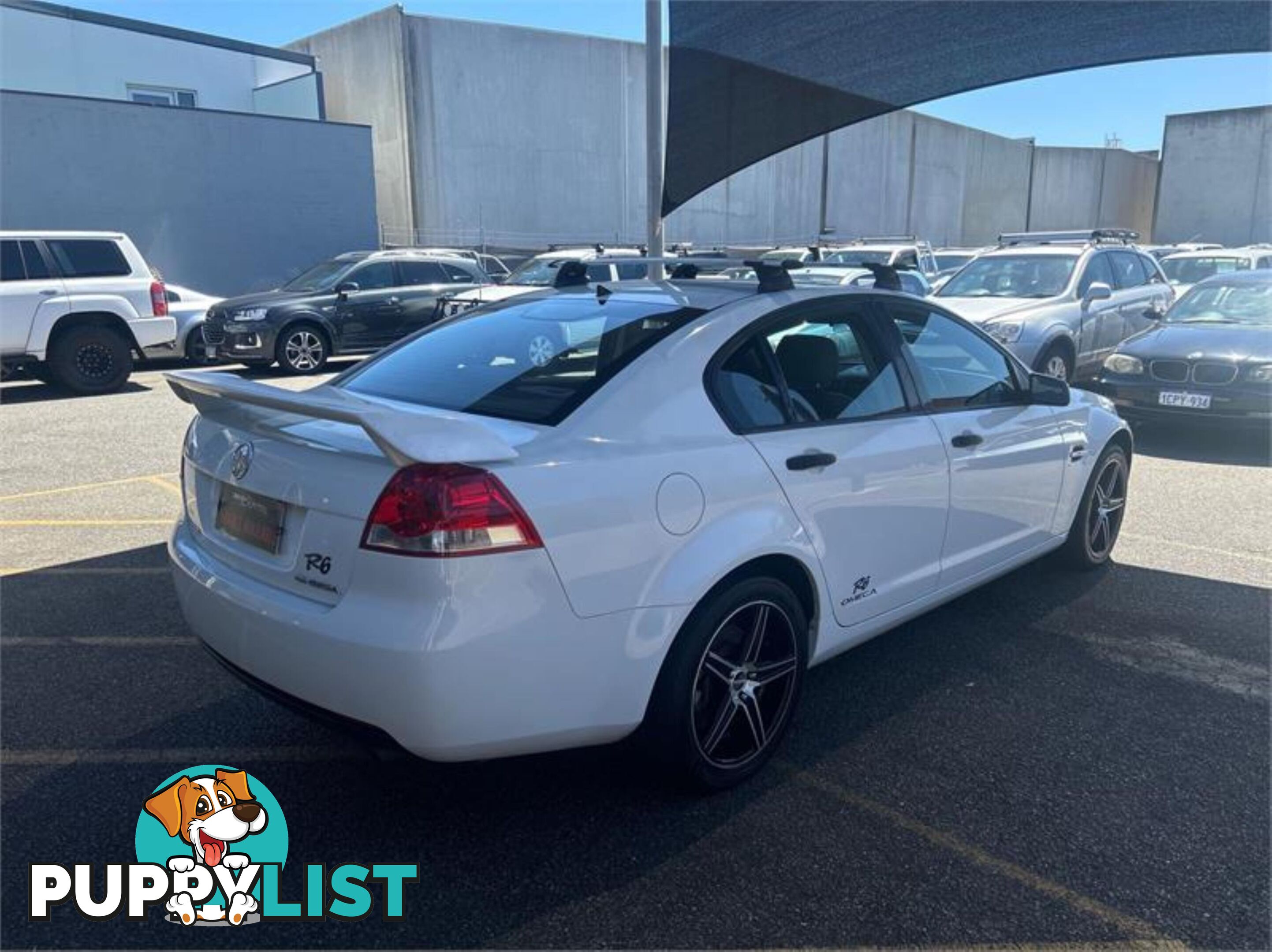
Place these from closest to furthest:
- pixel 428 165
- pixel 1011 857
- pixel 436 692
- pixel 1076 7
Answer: pixel 436 692, pixel 1011 857, pixel 1076 7, pixel 428 165

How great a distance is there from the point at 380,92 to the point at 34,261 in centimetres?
1654

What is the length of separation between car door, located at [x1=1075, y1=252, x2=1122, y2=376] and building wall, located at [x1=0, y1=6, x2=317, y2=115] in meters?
17.8

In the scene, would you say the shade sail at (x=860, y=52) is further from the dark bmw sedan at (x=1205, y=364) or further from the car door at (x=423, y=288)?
the car door at (x=423, y=288)

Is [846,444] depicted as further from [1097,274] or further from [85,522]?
[1097,274]

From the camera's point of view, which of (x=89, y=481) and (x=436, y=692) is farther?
(x=89, y=481)

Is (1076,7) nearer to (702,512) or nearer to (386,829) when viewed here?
(702,512)

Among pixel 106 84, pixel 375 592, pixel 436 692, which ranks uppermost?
pixel 106 84

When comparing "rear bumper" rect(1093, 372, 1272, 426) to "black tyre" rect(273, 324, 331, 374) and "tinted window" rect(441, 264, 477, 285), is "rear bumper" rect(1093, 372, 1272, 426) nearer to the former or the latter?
"tinted window" rect(441, 264, 477, 285)

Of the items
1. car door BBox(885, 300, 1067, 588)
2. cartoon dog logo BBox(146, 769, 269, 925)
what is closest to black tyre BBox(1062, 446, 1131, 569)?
car door BBox(885, 300, 1067, 588)

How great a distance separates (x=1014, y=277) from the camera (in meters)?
11.1

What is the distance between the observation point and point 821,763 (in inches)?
130

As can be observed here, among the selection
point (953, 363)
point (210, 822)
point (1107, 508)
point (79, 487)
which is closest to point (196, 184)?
point (79, 487)

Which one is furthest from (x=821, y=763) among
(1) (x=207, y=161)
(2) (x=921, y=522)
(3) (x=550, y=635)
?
(1) (x=207, y=161)

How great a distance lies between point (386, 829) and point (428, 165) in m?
25.0
